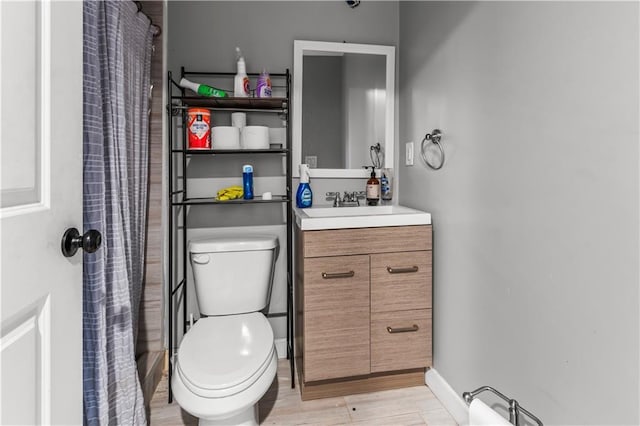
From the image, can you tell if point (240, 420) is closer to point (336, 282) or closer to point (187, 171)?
point (336, 282)

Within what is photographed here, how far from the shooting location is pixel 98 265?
111 cm

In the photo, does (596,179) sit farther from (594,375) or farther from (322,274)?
(322,274)

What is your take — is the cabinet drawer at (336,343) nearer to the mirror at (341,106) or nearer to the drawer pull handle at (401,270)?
the drawer pull handle at (401,270)

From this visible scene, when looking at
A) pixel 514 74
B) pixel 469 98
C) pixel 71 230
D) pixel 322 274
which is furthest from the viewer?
pixel 322 274

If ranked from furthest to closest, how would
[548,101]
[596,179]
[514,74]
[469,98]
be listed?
1. [469,98]
2. [514,74]
3. [548,101]
4. [596,179]

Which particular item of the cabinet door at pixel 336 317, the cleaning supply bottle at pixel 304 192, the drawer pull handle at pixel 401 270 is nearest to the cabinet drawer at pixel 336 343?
the cabinet door at pixel 336 317

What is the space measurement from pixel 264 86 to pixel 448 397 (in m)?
1.78

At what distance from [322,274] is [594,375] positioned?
101 cm

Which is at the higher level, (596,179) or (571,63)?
(571,63)

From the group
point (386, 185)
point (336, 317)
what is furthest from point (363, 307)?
point (386, 185)

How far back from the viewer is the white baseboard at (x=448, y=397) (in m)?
1.55

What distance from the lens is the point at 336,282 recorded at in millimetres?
1674

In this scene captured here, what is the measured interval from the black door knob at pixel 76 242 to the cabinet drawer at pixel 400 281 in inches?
47.1

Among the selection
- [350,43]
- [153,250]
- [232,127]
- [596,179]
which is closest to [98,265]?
[153,250]
